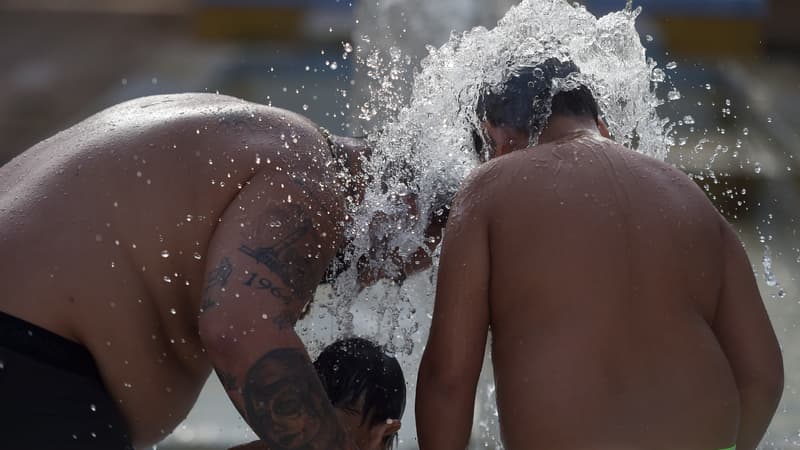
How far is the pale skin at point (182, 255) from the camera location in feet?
6.41

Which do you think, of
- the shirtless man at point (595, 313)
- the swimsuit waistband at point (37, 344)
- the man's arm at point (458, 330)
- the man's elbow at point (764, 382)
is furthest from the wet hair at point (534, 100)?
the swimsuit waistband at point (37, 344)

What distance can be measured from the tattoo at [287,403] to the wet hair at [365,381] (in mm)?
289

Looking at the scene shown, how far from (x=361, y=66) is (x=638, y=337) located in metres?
3.39

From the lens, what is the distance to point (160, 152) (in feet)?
6.88

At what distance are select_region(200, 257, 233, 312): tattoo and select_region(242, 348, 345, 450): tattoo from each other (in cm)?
15

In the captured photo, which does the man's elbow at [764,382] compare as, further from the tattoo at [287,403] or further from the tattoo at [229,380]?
the tattoo at [229,380]

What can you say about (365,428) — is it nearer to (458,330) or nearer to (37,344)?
(458,330)

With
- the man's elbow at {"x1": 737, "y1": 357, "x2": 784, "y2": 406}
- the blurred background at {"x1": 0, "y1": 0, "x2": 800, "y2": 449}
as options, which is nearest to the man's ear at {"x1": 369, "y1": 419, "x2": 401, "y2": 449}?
the man's elbow at {"x1": 737, "y1": 357, "x2": 784, "y2": 406}

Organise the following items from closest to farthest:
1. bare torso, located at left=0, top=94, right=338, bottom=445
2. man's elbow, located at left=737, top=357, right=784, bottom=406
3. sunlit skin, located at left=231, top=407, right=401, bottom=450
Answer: bare torso, located at left=0, top=94, right=338, bottom=445 → man's elbow, located at left=737, top=357, right=784, bottom=406 → sunlit skin, located at left=231, top=407, right=401, bottom=450

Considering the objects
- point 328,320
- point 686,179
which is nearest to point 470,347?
point 686,179

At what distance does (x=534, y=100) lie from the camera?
7.46ft

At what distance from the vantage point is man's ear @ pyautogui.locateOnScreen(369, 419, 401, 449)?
7.44ft

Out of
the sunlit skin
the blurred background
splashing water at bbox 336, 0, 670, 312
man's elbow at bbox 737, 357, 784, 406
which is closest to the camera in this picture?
man's elbow at bbox 737, 357, 784, 406

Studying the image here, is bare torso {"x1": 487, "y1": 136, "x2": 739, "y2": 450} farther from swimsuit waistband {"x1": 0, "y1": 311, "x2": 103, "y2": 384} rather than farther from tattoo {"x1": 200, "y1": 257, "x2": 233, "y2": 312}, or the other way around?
swimsuit waistband {"x1": 0, "y1": 311, "x2": 103, "y2": 384}
